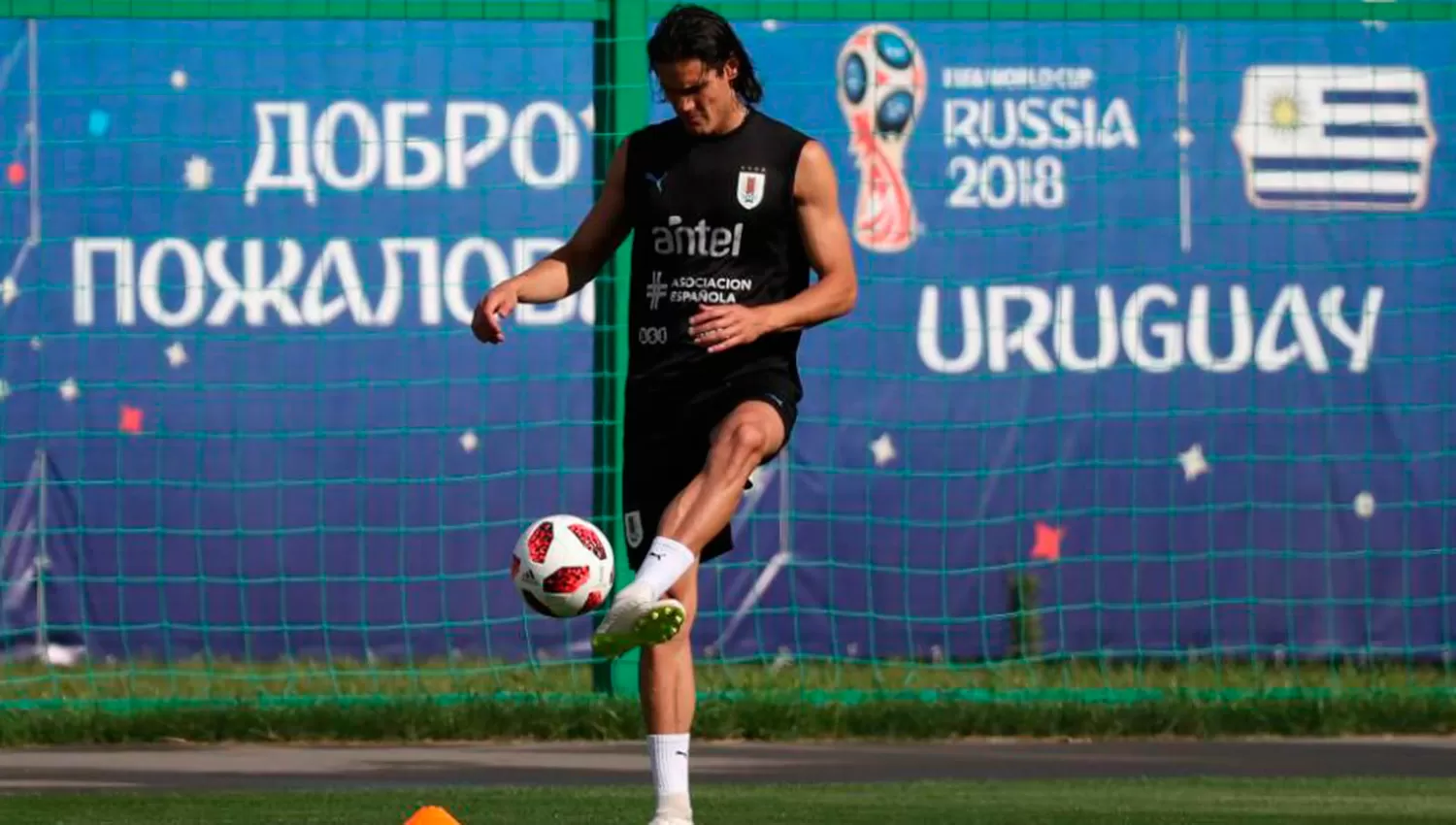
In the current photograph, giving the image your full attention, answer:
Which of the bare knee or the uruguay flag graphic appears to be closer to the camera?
the bare knee

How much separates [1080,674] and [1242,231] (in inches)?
70.1

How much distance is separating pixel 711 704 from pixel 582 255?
9.30 feet

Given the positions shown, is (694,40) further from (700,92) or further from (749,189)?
(749,189)

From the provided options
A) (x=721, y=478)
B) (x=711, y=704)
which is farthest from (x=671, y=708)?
(x=711, y=704)

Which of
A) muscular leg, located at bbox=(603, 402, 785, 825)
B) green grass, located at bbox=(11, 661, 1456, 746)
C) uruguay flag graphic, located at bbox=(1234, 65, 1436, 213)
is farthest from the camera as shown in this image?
uruguay flag graphic, located at bbox=(1234, 65, 1436, 213)

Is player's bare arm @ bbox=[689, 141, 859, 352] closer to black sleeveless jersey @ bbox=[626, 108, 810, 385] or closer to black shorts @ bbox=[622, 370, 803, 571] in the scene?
black sleeveless jersey @ bbox=[626, 108, 810, 385]

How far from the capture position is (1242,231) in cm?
1059

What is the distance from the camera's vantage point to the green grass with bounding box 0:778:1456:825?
7129 millimetres

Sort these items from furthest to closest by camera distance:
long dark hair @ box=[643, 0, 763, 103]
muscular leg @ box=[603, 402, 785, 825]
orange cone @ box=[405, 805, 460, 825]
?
long dark hair @ box=[643, 0, 763, 103] < muscular leg @ box=[603, 402, 785, 825] < orange cone @ box=[405, 805, 460, 825]

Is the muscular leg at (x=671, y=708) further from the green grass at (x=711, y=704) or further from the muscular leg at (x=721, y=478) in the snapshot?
the green grass at (x=711, y=704)

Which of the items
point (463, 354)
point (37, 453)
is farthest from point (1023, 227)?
point (37, 453)

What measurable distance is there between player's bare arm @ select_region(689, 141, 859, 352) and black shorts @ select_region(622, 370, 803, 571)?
164 mm

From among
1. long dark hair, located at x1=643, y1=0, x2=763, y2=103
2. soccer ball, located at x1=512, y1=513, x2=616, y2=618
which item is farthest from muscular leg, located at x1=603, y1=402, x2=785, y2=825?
long dark hair, located at x1=643, y1=0, x2=763, y2=103

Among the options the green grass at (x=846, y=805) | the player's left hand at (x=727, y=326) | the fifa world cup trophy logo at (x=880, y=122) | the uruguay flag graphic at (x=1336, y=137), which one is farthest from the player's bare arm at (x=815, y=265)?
the uruguay flag graphic at (x=1336, y=137)
